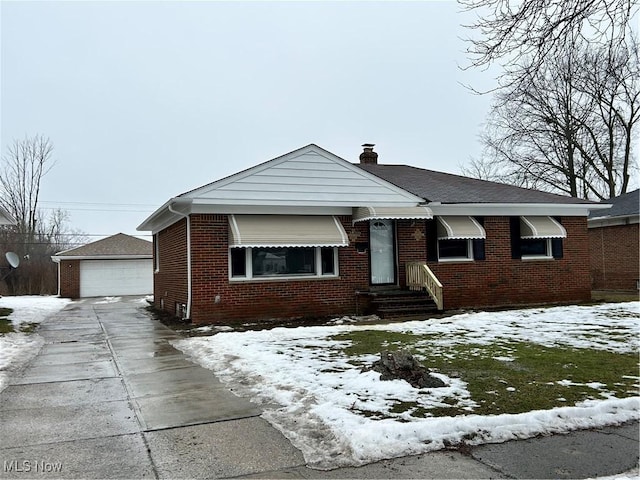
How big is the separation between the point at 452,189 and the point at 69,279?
23.2 meters

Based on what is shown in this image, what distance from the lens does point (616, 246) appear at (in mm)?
21438

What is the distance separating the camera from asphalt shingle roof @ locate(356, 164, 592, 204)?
1564 centimetres

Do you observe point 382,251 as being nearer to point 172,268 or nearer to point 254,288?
point 254,288

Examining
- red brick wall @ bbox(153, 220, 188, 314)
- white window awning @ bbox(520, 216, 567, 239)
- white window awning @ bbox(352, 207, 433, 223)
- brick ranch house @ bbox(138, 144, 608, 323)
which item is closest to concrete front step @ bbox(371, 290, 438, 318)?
brick ranch house @ bbox(138, 144, 608, 323)

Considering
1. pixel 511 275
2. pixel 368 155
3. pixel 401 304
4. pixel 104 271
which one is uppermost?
pixel 368 155

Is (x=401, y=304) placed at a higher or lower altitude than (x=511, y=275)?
lower

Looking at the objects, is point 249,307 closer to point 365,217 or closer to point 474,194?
point 365,217

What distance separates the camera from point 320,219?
14.0 meters

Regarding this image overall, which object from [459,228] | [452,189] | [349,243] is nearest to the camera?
[349,243]

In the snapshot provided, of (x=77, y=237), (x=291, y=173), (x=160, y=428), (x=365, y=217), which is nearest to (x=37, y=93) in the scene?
(x=291, y=173)

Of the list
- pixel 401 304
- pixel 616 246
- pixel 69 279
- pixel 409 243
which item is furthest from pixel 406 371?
pixel 69 279

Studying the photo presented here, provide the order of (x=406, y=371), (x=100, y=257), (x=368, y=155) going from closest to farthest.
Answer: (x=406, y=371)
(x=368, y=155)
(x=100, y=257)

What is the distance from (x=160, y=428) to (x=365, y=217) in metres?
9.48

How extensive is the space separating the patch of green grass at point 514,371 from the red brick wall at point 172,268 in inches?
224
